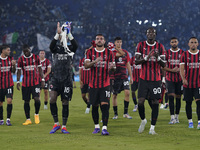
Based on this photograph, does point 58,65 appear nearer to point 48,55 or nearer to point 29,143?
point 29,143

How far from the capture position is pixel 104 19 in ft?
139

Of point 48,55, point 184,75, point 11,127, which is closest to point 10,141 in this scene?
point 11,127

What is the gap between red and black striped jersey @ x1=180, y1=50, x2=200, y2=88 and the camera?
7.60 m

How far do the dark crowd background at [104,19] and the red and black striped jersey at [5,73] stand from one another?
30774mm

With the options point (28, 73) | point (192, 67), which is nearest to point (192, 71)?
point (192, 67)

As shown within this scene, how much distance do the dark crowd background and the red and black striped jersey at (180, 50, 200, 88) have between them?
32.2 metres

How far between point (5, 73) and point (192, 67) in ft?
14.2

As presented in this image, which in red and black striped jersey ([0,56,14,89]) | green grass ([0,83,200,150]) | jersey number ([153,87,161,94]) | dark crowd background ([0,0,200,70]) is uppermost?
dark crowd background ([0,0,200,70])

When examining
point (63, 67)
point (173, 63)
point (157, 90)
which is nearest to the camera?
point (157, 90)

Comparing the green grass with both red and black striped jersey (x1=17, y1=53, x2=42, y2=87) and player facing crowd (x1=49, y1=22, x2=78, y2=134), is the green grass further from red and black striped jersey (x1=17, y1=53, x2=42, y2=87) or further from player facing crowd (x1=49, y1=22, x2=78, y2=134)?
red and black striped jersey (x1=17, y1=53, x2=42, y2=87)

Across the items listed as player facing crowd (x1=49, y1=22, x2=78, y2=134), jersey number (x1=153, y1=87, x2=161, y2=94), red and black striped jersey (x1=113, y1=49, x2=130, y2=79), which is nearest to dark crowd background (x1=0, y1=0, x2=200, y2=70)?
red and black striped jersey (x1=113, y1=49, x2=130, y2=79)

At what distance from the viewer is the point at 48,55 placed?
3859 cm

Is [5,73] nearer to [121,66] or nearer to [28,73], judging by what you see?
[28,73]

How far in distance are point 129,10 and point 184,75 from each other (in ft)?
118
